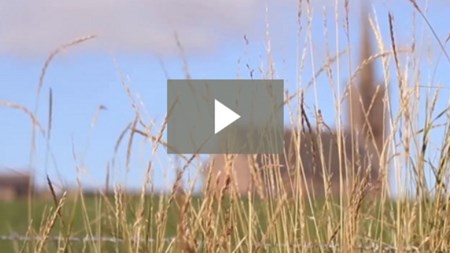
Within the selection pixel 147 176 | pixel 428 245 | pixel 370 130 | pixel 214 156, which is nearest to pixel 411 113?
pixel 370 130

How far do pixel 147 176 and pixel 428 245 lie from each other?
0.76 metres

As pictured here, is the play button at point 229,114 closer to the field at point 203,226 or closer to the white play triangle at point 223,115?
the white play triangle at point 223,115

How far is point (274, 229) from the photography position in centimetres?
242

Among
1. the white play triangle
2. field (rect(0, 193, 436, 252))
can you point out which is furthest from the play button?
field (rect(0, 193, 436, 252))

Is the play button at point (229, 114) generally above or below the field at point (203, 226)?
above

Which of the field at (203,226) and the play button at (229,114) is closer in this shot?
the field at (203,226)

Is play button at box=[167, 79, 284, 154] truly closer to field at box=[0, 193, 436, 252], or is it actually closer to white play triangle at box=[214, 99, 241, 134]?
white play triangle at box=[214, 99, 241, 134]

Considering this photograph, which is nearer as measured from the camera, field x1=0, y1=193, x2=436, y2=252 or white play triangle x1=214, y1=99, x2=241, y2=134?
field x1=0, y1=193, x2=436, y2=252

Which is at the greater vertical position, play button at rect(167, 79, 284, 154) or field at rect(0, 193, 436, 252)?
play button at rect(167, 79, 284, 154)

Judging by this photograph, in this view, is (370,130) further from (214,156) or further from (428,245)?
(214,156)

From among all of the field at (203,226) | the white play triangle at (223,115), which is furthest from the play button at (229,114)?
the field at (203,226)

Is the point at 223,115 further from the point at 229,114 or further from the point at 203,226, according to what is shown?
the point at 203,226

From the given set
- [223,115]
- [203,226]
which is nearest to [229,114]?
[223,115]

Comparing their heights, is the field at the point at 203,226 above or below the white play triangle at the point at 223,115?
below
